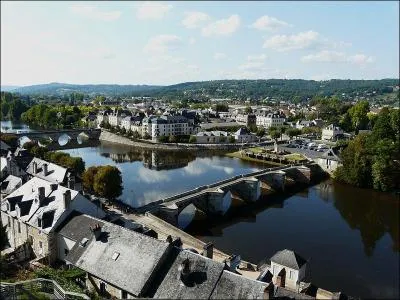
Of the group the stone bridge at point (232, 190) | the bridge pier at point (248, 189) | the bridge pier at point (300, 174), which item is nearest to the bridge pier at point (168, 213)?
the stone bridge at point (232, 190)

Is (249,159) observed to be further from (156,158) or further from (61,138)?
(61,138)

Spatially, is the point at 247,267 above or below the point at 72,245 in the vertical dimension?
below

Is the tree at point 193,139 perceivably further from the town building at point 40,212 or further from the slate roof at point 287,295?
the slate roof at point 287,295

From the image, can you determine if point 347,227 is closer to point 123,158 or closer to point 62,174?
point 62,174

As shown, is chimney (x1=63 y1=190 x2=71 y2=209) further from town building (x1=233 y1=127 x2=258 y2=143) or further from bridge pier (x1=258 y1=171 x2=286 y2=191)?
town building (x1=233 y1=127 x2=258 y2=143)

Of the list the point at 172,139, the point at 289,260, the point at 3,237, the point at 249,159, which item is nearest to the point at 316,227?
the point at 289,260

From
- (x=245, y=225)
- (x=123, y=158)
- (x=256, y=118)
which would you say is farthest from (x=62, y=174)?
(x=256, y=118)

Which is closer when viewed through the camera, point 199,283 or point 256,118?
point 199,283

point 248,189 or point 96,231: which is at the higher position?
point 96,231
